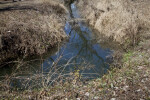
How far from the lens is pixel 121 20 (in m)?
8.91

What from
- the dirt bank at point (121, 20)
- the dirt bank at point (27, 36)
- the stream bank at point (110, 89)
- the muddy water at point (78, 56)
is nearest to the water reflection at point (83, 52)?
the muddy water at point (78, 56)

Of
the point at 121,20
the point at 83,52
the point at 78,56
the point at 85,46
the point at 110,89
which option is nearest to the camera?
the point at 110,89

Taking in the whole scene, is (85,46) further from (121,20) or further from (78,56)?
(121,20)

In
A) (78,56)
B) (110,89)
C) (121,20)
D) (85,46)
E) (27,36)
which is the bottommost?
(110,89)

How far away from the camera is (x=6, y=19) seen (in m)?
9.23

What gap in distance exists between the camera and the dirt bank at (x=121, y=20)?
8.00 meters

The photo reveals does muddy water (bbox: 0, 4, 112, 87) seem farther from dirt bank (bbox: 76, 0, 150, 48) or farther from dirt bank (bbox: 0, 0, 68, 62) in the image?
dirt bank (bbox: 76, 0, 150, 48)

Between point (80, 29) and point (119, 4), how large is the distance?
3156mm

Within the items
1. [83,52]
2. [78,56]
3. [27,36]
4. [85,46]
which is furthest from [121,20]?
[27,36]

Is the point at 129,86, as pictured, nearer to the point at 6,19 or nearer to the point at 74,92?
the point at 74,92

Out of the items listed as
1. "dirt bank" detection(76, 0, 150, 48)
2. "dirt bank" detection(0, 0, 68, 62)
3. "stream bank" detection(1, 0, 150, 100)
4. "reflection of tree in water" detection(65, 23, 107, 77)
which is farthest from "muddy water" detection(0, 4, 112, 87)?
"stream bank" detection(1, 0, 150, 100)

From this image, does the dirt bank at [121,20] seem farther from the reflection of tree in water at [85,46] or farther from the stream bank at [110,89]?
the stream bank at [110,89]

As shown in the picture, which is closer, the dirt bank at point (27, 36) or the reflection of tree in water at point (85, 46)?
the reflection of tree in water at point (85, 46)

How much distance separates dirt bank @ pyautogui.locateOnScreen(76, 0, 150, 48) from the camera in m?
8.00
